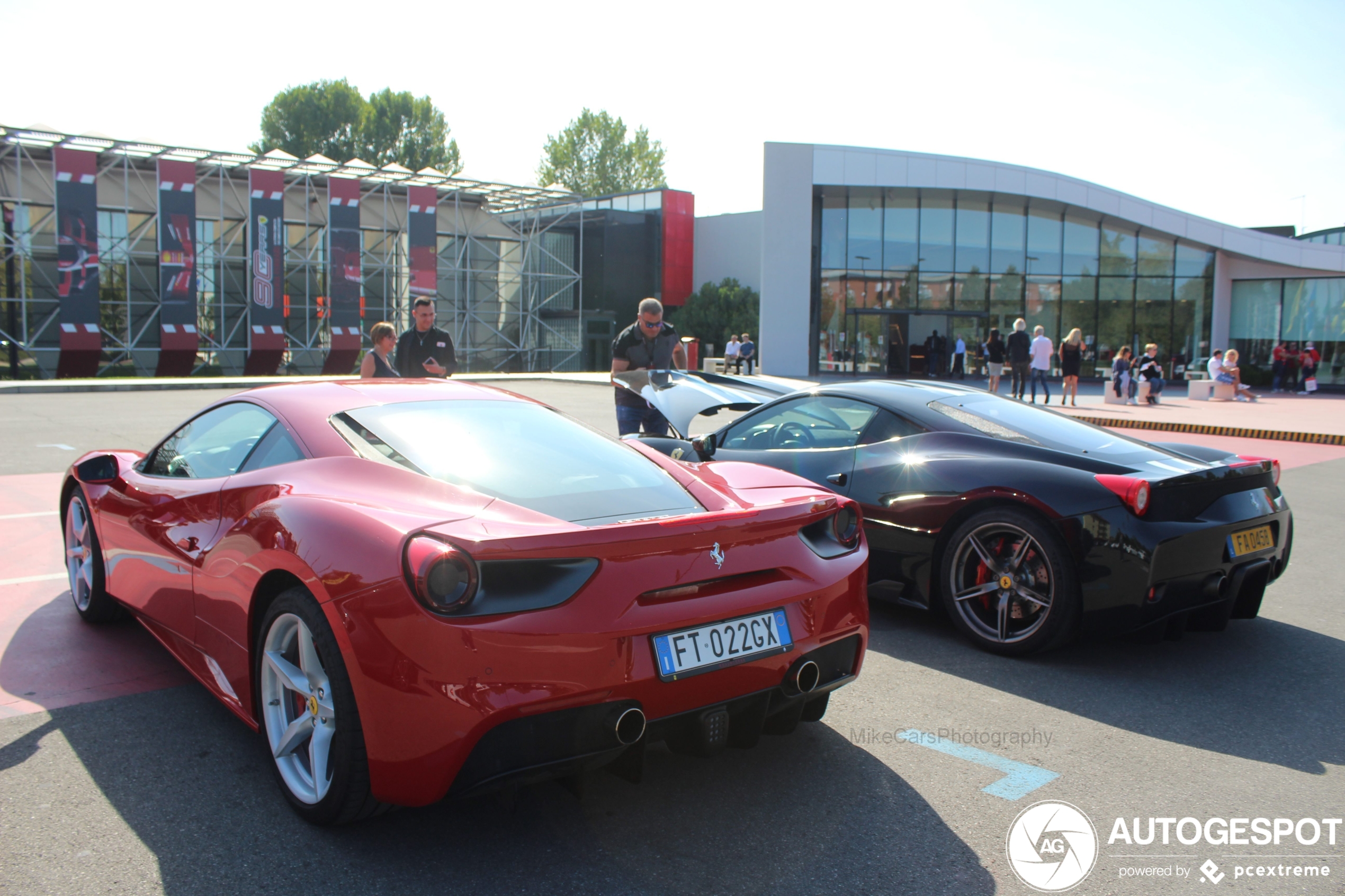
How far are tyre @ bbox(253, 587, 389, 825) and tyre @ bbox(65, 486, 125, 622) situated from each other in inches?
75.8

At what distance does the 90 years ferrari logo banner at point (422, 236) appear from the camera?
33500 mm

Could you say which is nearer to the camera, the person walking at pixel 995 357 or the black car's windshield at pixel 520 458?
the black car's windshield at pixel 520 458

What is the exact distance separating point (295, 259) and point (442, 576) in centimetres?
3471

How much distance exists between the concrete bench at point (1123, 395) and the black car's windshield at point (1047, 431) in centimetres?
1782

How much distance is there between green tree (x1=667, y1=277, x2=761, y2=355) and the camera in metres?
37.9

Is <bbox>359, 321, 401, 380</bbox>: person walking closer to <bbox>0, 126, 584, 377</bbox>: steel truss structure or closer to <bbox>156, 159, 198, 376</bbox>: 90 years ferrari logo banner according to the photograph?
<bbox>156, 159, 198, 376</bbox>: 90 years ferrari logo banner

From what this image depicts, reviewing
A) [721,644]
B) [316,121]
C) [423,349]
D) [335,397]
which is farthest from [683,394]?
[316,121]

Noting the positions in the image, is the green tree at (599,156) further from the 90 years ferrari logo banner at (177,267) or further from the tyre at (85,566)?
the tyre at (85,566)

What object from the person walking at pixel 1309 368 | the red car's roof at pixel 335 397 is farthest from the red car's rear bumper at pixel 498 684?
the person walking at pixel 1309 368

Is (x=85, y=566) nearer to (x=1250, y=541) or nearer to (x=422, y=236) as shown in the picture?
(x=1250, y=541)

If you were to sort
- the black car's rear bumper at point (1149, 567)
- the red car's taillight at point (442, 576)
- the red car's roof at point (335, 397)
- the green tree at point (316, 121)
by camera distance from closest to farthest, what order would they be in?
1. the red car's taillight at point (442, 576)
2. the red car's roof at point (335, 397)
3. the black car's rear bumper at point (1149, 567)
4. the green tree at point (316, 121)

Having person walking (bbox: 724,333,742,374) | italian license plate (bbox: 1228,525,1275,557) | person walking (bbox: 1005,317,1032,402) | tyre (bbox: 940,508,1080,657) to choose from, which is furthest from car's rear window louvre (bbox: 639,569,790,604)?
person walking (bbox: 724,333,742,374)

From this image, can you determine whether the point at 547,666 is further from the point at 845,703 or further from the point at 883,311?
the point at 883,311

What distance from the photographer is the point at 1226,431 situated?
49.9 ft
